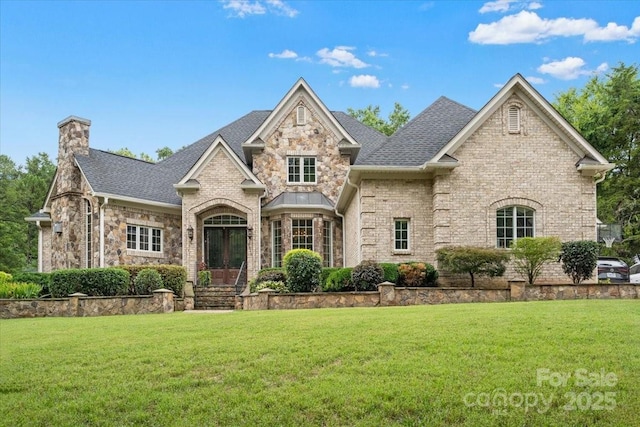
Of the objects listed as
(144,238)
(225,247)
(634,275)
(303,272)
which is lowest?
(634,275)

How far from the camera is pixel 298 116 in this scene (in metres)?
26.4

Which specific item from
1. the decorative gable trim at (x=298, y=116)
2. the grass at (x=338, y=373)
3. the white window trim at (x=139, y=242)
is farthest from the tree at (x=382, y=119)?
the grass at (x=338, y=373)

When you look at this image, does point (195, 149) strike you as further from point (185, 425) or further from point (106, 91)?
point (185, 425)

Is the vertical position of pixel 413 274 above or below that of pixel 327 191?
below

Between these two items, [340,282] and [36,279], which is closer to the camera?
[340,282]

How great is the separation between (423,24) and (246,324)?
13281 millimetres

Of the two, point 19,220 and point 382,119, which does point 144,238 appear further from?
point 382,119

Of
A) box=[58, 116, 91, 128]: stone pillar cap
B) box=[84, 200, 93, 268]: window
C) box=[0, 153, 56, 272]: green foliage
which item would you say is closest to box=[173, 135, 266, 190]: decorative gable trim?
box=[84, 200, 93, 268]: window

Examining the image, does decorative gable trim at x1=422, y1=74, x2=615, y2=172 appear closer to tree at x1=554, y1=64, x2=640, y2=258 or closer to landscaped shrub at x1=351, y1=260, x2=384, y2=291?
landscaped shrub at x1=351, y1=260, x2=384, y2=291

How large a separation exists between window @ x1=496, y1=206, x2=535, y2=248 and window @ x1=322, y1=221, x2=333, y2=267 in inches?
304

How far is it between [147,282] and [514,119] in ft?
40.6

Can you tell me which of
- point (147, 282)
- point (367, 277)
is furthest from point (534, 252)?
point (147, 282)

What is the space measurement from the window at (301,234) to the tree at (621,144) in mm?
20271

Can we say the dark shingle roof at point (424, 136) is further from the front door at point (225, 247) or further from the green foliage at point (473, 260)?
the front door at point (225, 247)
